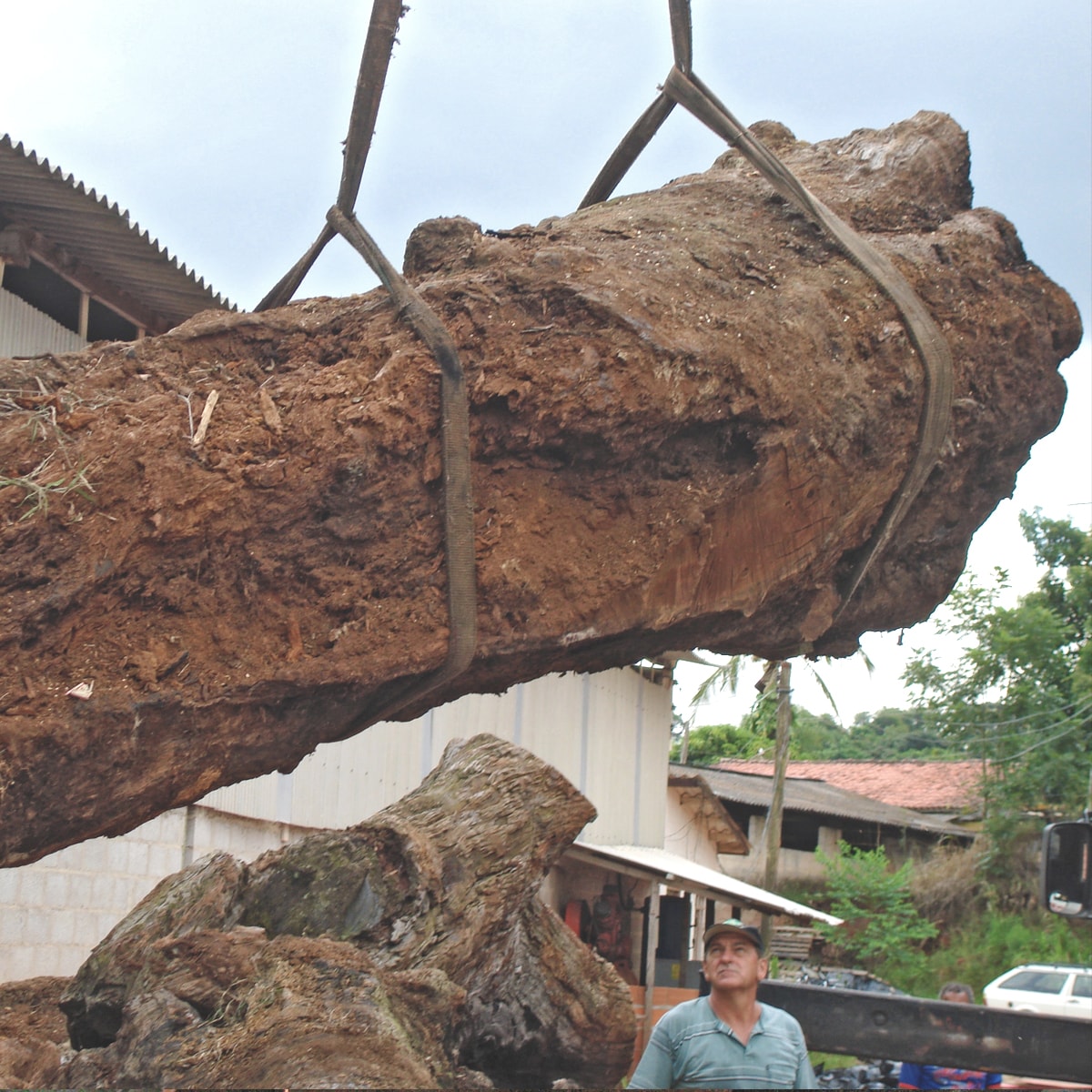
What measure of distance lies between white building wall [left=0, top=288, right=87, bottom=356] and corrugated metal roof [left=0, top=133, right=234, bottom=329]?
524mm

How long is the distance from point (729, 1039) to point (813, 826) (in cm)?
2604

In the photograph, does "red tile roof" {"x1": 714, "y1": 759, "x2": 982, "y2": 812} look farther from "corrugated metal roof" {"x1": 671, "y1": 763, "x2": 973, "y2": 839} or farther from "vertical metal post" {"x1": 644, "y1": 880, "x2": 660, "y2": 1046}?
"vertical metal post" {"x1": 644, "y1": 880, "x2": 660, "y2": 1046}

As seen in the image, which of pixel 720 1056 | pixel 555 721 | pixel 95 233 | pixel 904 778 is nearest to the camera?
pixel 720 1056

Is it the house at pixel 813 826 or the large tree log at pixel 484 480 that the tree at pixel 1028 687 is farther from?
the large tree log at pixel 484 480

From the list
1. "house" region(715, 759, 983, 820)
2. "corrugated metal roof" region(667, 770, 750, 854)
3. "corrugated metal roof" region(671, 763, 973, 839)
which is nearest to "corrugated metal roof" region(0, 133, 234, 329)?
"corrugated metal roof" region(667, 770, 750, 854)

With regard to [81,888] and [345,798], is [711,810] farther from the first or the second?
[81,888]

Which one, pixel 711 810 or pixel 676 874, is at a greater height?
pixel 711 810

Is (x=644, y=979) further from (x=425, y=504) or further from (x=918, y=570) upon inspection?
(x=425, y=504)

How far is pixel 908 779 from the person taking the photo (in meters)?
34.1

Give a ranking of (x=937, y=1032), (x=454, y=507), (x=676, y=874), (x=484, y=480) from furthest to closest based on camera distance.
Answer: (x=676, y=874) → (x=937, y=1032) → (x=484, y=480) → (x=454, y=507)

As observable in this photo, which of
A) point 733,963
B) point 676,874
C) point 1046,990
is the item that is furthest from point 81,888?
point 1046,990

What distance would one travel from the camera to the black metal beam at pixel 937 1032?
4059mm

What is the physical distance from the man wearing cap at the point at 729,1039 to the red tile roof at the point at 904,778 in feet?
88.8

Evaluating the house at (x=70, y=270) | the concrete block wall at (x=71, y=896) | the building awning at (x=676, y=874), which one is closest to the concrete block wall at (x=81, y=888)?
the concrete block wall at (x=71, y=896)
